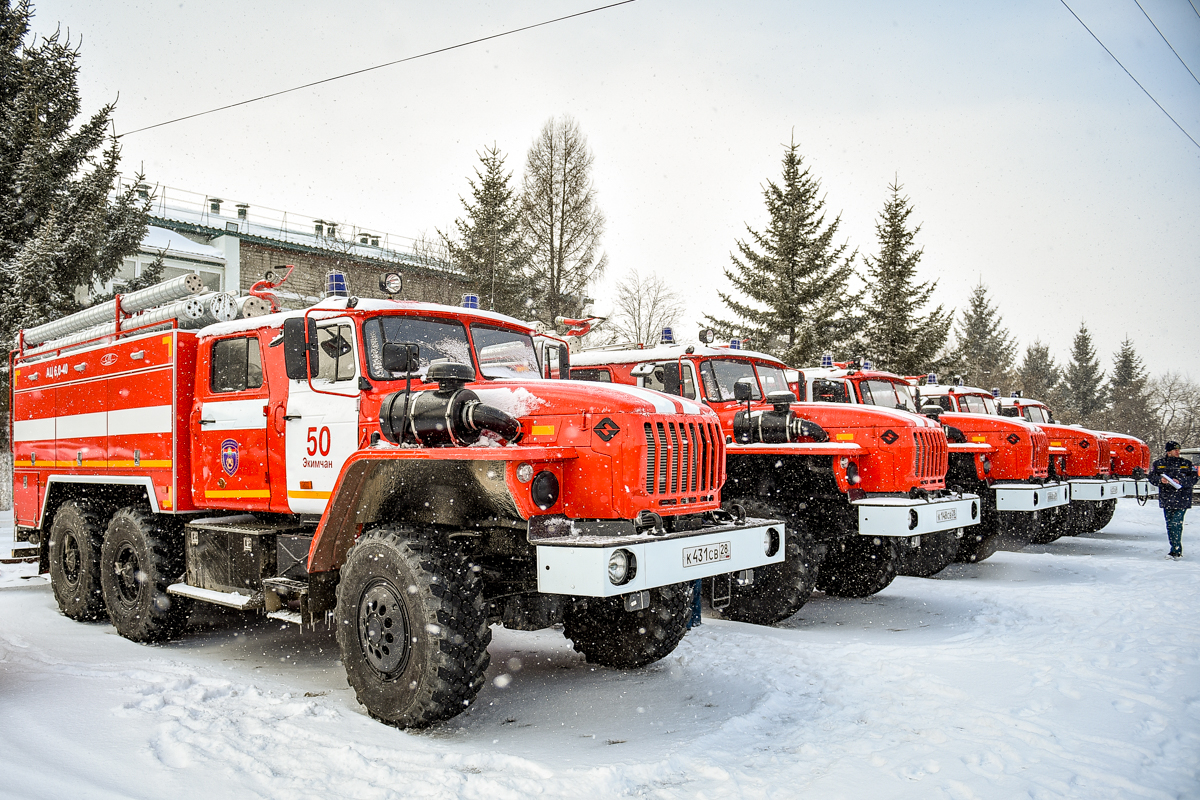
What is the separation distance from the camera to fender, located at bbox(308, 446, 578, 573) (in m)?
4.23

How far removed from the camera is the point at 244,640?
680cm

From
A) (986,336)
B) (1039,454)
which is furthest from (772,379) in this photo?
(986,336)

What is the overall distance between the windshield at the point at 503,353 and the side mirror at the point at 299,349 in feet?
3.44

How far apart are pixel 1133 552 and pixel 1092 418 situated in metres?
39.3

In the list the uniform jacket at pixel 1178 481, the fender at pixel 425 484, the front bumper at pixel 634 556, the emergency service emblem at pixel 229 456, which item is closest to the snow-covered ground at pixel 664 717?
the front bumper at pixel 634 556

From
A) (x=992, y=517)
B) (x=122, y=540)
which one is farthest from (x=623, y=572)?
(x=992, y=517)

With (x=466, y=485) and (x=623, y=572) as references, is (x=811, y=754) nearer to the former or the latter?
(x=623, y=572)

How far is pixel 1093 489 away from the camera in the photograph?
12047 millimetres

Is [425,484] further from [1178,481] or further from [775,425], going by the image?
[1178,481]

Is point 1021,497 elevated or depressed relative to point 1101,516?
elevated

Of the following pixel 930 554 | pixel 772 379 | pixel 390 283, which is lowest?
pixel 930 554

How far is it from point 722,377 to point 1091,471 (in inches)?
322

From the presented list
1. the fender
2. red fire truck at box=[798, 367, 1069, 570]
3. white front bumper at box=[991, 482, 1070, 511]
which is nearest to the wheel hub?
the fender

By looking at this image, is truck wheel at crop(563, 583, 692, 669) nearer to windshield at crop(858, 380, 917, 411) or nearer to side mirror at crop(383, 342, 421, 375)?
side mirror at crop(383, 342, 421, 375)
